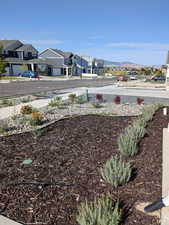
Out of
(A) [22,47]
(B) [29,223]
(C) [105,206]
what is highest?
(A) [22,47]

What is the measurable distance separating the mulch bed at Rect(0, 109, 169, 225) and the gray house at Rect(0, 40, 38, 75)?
40853 mm

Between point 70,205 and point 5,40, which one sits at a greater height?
point 5,40

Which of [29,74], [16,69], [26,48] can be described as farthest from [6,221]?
[26,48]

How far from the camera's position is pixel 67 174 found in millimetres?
3658

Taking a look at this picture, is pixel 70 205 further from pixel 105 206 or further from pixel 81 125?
pixel 81 125

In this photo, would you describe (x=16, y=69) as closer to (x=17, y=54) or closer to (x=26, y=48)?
(x=17, y=54)

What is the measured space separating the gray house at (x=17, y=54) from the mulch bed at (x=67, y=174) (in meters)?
40.9

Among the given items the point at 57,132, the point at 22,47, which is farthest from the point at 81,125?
the point at 22,47

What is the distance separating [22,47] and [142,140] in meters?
47.8

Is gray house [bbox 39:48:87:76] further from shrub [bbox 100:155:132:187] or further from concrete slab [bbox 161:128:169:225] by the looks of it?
shrub [bbox 100:155:132:187]

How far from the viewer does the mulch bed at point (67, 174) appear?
269cm

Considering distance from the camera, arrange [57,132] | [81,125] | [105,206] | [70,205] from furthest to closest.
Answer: [81,125] < [57,132] < [70,205] < [105,206]

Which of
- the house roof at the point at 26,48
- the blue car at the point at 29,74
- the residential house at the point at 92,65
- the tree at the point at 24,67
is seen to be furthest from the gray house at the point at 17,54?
the residential house at the point at 92,65

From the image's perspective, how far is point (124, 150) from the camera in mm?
4305
